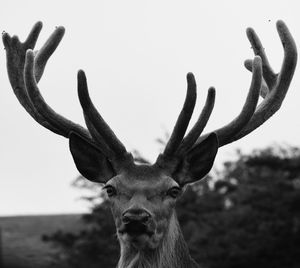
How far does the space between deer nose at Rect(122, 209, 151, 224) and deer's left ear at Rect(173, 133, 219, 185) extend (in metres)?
1.01

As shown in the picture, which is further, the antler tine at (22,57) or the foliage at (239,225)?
the foliage at (239,225)

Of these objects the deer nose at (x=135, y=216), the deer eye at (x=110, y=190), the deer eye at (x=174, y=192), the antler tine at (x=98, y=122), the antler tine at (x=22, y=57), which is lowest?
the deer nose at (x=135, y=216)

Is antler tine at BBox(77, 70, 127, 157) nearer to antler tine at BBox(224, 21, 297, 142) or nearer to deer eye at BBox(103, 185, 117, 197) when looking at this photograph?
deer eye at BBox(103, 185, 117, 197)

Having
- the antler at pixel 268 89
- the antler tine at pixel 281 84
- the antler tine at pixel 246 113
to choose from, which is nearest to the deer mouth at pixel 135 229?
the antler tine at pixel 246 113

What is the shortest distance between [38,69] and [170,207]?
2.73 metres

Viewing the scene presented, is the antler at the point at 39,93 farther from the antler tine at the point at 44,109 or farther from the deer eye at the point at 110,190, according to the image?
the deer eye at the point at 110,190

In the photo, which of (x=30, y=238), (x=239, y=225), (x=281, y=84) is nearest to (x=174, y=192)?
(x=281, y=84)

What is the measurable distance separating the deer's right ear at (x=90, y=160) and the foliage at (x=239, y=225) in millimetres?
23682

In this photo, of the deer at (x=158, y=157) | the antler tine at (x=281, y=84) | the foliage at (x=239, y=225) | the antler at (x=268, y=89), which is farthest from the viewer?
the foliage at (x=239, y=225)

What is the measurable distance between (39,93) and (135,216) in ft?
7.58

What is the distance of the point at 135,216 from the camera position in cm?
1010

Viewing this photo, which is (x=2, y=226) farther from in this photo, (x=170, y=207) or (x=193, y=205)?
(x=170, y=207)

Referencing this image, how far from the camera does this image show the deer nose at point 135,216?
10.1m

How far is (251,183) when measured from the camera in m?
40.2
